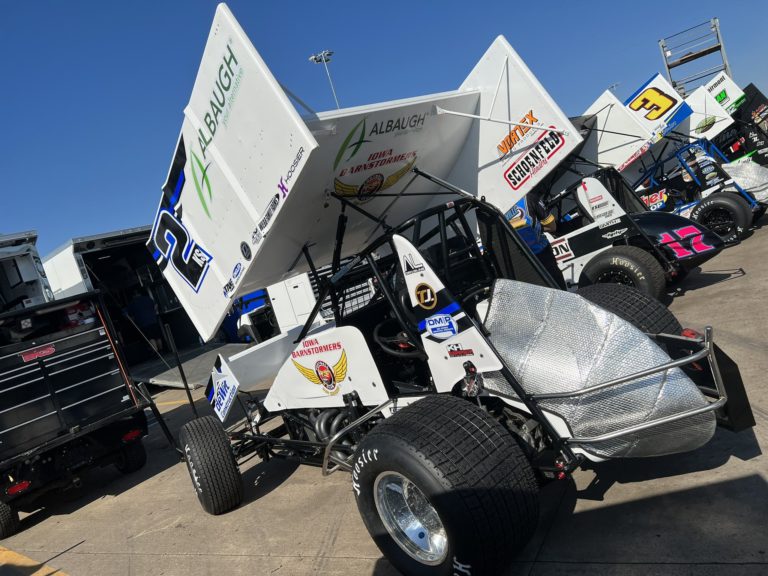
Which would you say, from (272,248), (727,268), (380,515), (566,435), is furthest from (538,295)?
(727,268)

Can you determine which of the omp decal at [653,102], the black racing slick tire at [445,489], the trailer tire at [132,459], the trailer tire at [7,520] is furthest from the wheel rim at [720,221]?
the trailer tire at [7,520]

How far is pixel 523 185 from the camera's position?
457 cm

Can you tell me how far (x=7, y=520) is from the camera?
5.44 metres

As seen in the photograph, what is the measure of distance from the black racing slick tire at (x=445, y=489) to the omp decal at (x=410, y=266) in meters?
0.74

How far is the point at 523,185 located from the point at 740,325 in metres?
2.90

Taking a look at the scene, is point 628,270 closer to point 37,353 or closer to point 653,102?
point 653,102

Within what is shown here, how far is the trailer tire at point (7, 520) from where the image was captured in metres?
5.41

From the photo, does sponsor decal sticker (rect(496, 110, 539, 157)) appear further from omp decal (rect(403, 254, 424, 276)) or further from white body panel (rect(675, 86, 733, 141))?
white body panel (rect(675, 86, 733, 141))

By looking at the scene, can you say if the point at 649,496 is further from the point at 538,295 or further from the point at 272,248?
the point at 272,248

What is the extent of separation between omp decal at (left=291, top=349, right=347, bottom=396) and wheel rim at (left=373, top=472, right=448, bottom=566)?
103 cm

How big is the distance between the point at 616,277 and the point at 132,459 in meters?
6.01

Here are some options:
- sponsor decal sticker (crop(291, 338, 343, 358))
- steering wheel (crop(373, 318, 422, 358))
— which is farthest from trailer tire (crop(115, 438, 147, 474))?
steering wheel (crop(373, 318, 422, 358))

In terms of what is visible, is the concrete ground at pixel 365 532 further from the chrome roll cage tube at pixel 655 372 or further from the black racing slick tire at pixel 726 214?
the black racing slick tire at pixel 726 214

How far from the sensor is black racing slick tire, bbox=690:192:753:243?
388 inches
